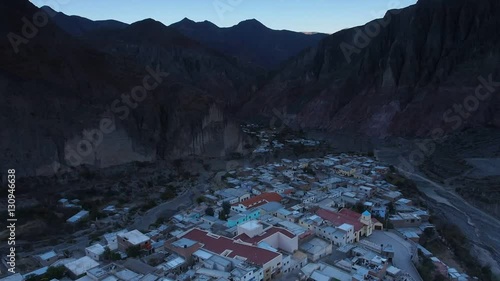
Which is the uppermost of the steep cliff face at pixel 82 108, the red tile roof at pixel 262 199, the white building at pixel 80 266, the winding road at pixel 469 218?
the steep cliff face at pixel 82 108

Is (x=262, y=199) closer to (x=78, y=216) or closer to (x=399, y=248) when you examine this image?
(x=399, y=248)

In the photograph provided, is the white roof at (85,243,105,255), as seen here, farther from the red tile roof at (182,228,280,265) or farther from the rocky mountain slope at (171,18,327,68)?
the rocky mountain slope at (171,18,327,68)

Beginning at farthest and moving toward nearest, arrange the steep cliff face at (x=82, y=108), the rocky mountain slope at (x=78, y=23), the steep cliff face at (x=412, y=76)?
the rocky mountain slope at (x=78, y=23), the steep cliff face at (x=412, y=76), the steep cliff face at (x=82, y=108)

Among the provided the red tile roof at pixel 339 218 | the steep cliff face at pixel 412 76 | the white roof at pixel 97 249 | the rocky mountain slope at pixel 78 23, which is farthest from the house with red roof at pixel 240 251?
the rocky mountain slope at pixel 78 23

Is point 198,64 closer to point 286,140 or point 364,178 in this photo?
point 286,140

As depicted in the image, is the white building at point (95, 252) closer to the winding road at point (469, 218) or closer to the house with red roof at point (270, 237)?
the house with red roof at point (270, 237)

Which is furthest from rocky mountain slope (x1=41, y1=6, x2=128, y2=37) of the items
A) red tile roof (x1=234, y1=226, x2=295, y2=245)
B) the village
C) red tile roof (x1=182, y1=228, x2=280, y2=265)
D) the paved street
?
the paved street
